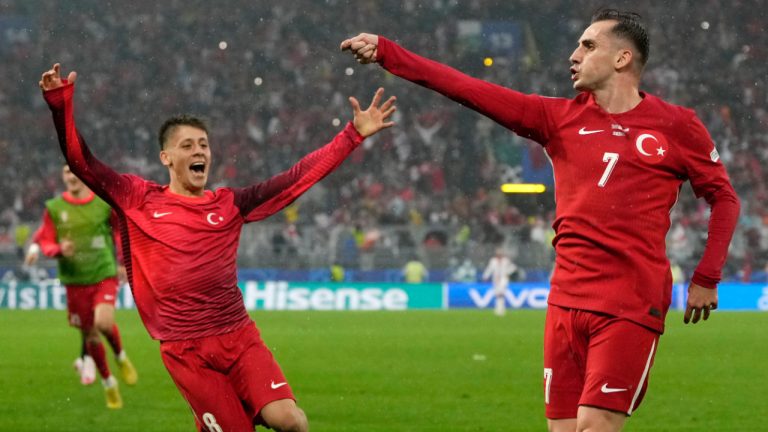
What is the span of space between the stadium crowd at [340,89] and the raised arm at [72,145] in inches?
1007

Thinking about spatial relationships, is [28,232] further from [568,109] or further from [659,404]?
[568,109]

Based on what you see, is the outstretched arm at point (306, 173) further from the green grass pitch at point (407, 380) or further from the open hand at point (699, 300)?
the green grass pitch at point (407, 380)

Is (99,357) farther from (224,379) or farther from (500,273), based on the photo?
(500,273)

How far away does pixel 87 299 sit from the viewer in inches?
474

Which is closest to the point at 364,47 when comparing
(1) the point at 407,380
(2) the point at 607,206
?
(2) the point at 607,206

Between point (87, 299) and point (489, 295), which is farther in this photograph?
point (489, 295)

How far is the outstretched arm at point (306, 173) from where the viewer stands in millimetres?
6574

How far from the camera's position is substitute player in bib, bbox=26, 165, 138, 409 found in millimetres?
11922

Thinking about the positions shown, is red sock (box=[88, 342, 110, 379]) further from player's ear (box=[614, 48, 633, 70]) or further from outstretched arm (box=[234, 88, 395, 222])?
player's ear (box=[614, 48, 633, 70])

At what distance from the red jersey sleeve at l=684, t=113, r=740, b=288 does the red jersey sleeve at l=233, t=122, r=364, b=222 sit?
2.07 metres

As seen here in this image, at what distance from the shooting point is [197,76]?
121 feet

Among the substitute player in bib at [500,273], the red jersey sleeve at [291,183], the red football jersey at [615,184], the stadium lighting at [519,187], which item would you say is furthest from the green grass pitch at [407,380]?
the stadium lighting at [519,187]

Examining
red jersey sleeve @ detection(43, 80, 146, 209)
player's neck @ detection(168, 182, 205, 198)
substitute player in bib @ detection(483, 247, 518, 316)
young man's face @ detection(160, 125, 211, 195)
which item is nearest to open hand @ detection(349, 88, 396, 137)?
young man's face @ detection(160, 125, 211, 195)

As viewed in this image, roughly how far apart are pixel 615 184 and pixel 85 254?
26.1 feet
